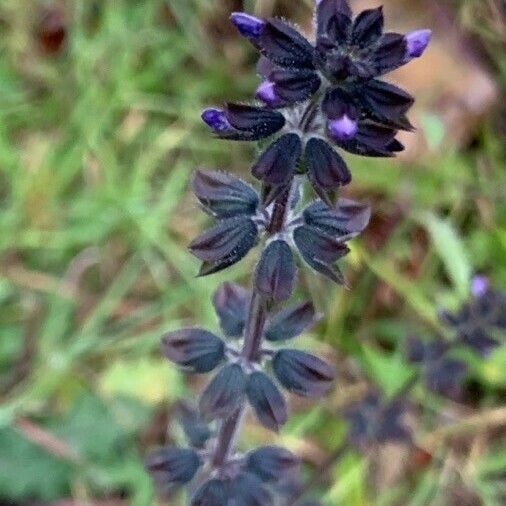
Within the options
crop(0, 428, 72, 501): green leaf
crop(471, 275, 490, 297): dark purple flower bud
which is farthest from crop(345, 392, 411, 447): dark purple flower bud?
crop(0, 428, 72, 501): green leaf

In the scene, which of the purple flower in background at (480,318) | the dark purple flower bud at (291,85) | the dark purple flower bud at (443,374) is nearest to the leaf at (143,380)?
the dark purple flower bud at (443,374)

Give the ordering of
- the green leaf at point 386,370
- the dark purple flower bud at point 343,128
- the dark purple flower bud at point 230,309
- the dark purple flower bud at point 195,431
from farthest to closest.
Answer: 1. the green leaf at point 386,370
2. the dark purple flower bud at point 195,431
3. the dark purple flower bud at point 230,309
4. the dark purple flower bud at point 343,128

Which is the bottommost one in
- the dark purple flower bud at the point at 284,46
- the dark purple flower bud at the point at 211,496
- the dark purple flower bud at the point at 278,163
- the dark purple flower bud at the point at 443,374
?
the dark purple flower bud at the point at 211,496

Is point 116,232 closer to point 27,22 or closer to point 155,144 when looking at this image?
point 155,144

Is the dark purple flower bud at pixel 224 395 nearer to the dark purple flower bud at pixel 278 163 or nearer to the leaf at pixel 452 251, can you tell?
the dark purple flower bud at pixel 278 163

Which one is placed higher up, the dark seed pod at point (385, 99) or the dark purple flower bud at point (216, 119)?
the dark seed pod at point (385, 99)

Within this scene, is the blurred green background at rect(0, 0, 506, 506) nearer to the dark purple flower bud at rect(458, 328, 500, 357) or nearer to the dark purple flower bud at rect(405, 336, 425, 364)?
the dark purple flower bud at rect(405, 336, 425, 364)

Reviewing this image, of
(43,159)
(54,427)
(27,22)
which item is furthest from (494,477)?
(27,22)
